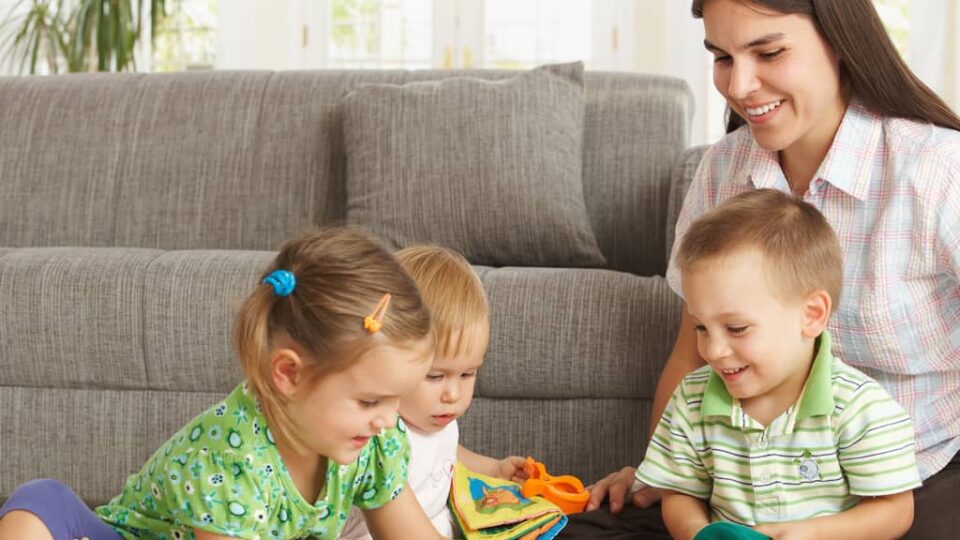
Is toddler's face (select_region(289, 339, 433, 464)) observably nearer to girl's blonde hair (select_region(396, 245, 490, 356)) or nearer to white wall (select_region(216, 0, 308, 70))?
girl's blonde hair (select_region(396, 245, 490, 356))

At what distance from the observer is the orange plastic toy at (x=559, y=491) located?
1980 mm

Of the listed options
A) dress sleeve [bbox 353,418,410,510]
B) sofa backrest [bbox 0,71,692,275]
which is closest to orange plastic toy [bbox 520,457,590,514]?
dress sleeve [bbox 353,418,410,510]

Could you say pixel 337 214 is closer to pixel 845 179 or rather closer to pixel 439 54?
pixel 845 179

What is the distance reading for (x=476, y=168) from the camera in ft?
8.98

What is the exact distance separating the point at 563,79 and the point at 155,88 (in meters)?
1.05

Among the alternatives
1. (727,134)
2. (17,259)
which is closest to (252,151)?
(17,259)

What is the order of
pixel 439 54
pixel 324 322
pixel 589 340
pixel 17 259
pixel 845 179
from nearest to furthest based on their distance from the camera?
pixel 324 322 < pixel 845 179 < pixel 589 340 < pixel 17 259 < pixel 439 54

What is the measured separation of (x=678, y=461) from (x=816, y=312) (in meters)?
0.28

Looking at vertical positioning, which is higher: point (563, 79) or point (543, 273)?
point (563, 79)

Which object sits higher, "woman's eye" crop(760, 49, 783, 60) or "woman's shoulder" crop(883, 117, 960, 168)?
"woman's eye" crop(760, 49, 783, 60)

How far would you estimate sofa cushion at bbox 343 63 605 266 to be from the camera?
2.71 m

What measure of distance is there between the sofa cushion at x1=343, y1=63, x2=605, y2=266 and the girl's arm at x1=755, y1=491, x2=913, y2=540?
118 cm

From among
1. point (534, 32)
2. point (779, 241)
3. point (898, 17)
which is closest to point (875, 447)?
point (779, 241)

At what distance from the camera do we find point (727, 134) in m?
2.03
